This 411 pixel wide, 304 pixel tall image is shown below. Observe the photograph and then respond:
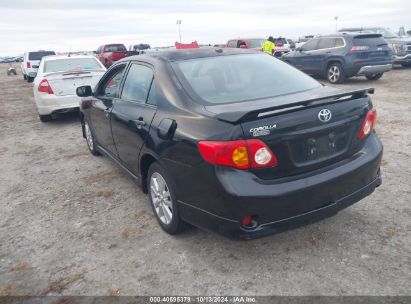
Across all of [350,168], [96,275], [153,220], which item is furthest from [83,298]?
[350,168]

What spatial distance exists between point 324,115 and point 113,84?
2.97m

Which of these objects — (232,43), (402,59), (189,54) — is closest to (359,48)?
(402,59)

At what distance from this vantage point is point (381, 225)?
3463mm

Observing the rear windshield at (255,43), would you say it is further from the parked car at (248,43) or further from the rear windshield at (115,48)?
the rear windshield at (115,48)

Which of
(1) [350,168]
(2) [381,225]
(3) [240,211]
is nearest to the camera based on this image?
(3) [240,211]

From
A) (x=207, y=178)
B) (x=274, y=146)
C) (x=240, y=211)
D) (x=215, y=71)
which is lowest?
(x=240, y=211)

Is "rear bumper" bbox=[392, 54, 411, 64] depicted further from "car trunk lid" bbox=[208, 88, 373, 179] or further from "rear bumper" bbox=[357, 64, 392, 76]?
"car trunk lid" bbox=[208, 88, 373, 179]

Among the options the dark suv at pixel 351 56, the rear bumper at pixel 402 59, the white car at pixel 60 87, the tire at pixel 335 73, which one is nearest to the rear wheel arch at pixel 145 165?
the white car at pixel 60 87

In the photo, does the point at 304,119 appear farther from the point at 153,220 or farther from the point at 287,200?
the point at 153,220

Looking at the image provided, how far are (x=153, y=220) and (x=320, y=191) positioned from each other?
188 centimetres

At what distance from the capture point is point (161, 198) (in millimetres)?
3525

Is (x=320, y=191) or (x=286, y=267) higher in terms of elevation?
(x=320, y=191)

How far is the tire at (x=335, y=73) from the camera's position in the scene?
40.5 ft

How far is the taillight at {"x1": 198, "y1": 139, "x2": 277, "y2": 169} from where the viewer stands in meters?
2.54
